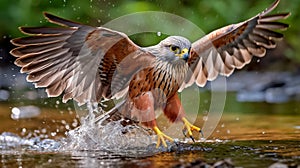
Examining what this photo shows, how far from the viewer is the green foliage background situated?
12953 millimetres

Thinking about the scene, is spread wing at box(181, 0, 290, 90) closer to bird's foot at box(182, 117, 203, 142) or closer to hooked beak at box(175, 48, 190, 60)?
hooked beak at box(175, 48, 190, 60)

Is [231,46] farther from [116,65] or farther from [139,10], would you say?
[139,10]

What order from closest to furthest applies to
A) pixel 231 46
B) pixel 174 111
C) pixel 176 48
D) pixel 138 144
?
1. pixel 138 144
2. pixel 176 48
3. pixel 174 111
4. pixel 231 46

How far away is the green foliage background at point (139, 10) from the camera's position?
13.0 meters

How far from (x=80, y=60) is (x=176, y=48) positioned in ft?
3.02

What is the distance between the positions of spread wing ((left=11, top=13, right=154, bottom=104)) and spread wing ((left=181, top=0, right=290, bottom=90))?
0.86 meters

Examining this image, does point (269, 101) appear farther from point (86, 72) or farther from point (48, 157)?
point (48, 157)

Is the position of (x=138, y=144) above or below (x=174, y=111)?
below

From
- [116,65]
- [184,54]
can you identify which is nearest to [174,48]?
[184,54]

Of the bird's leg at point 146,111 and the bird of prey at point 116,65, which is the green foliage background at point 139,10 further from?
the bird's leg at point 146,111

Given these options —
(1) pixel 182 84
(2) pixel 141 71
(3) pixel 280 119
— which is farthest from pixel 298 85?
(2) pixel 141 71

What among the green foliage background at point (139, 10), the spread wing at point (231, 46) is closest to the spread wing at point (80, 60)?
the spread wing at point (231, 46)

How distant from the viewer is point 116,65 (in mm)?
6160

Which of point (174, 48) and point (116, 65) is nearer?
point (116, 65)
